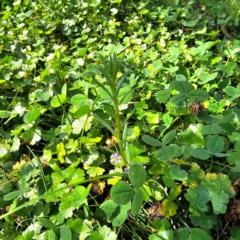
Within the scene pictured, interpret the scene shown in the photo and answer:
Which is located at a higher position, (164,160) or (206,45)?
(164,160)

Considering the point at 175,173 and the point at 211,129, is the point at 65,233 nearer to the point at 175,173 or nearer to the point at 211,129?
the point at 175,173

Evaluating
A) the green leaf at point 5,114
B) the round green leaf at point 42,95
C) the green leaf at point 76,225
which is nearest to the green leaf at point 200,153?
the green leaf at point 76,225

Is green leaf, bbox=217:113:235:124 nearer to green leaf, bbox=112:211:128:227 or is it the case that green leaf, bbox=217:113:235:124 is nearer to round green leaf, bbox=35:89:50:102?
green leaf, bbox=112:211:128:227

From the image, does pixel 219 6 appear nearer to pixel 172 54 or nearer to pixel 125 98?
pixel 172 54

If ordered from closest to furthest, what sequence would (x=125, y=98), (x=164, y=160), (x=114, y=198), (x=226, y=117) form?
(x=114, y=198) → (x=164, y=160) → (x=226, y=117) → (x=125, y=98)

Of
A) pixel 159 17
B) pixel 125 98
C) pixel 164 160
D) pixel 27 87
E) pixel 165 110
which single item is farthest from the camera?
pixel 159 17

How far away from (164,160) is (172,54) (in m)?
0.74

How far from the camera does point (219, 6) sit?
2.18 meters

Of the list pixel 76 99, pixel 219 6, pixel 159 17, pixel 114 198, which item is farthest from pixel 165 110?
pixel 219 6

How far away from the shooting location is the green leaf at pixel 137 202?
38.1 inches

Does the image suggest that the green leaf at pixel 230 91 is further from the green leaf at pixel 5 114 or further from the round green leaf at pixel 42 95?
the green leaf at pixel 5 114

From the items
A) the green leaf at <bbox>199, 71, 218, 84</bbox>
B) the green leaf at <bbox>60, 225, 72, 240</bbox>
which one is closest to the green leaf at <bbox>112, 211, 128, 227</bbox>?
the green leaf at <bbox>60, 225, 72, 240</bbox>

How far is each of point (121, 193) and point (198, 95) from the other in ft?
1.55

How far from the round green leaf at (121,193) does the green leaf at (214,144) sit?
0.28 metres
